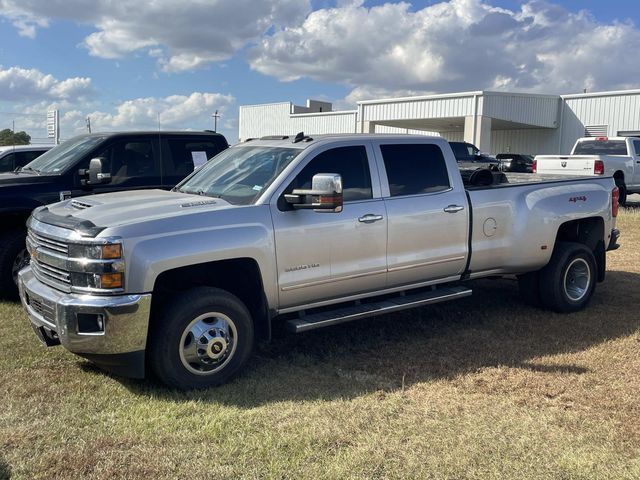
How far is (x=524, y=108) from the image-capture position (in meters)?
32.3

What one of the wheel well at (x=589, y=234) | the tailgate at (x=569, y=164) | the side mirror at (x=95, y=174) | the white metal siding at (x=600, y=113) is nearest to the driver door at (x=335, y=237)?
the wheel well at (x=589, y=234)

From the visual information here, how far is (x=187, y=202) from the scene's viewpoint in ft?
15.6

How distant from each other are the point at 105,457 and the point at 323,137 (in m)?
3.11

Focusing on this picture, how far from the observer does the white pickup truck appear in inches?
603

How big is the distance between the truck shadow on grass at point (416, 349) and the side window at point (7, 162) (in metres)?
7.49

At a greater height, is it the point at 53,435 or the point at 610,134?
the point at 610,134

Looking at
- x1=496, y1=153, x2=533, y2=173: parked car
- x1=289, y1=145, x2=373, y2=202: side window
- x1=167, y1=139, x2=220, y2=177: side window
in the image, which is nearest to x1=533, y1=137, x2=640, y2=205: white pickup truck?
x1=496, y1=153, x2=533, y2=173: parked car

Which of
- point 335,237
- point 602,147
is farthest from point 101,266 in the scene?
point 602,147

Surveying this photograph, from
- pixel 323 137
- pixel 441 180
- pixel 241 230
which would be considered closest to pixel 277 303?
pixel 241 230

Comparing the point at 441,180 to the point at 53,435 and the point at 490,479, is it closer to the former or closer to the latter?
the point at 490,479

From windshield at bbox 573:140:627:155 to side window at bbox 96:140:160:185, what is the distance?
13.6 metres

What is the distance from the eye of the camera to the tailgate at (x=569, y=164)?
15258 millimetres

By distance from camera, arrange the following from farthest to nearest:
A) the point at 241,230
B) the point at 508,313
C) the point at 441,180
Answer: the point at 508,313, the point at 441,180, the point at 241,230

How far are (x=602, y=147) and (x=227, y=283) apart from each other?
51.7ft
